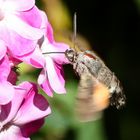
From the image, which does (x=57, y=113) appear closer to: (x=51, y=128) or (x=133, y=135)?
(x=51, y=128)

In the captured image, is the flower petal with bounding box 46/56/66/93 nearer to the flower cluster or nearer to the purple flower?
the flower cluster

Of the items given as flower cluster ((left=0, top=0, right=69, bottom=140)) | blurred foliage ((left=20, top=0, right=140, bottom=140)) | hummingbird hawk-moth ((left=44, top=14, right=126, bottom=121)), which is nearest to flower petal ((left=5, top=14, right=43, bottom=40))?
flower cluster ((left=0, top=0, right=69, bottom=140))

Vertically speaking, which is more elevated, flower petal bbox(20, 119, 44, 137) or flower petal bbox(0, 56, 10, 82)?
flower petal bbox(0, 56, 10, 82)

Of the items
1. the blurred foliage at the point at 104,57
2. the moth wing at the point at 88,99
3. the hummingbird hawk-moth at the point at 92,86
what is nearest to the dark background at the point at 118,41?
the blurred foliage at the point at 104,57

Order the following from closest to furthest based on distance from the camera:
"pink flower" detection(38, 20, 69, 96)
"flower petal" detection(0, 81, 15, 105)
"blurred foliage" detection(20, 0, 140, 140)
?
"flower petal" detection(0, 81, 15, 105) → "pink flower" detection(38, 20, 69, 96) → "blurred foliage" detection(20, 0, 140, 140)

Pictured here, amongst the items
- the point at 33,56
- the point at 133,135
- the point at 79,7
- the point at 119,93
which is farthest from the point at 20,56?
the point at 79,7

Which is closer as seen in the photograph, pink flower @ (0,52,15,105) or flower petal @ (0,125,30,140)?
pink flower @ (0,52,15,105)

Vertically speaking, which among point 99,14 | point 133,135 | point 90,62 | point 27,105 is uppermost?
point 90,62
